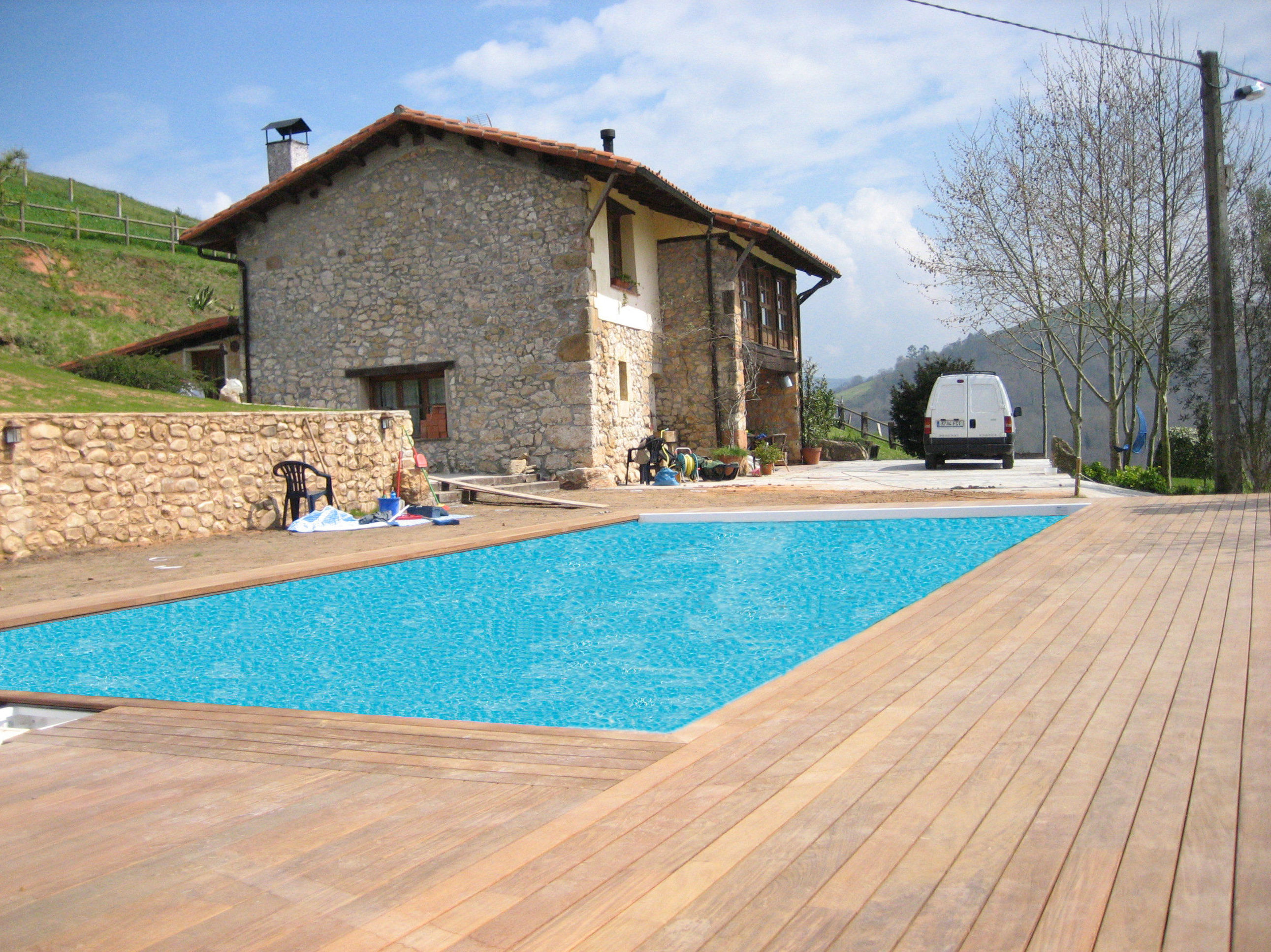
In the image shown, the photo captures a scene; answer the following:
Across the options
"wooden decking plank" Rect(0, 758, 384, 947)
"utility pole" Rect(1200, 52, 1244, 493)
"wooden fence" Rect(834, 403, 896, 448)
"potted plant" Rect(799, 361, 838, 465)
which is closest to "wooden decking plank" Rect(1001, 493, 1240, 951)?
"wooden decking plank" Rect(0, 758, 384, 947)

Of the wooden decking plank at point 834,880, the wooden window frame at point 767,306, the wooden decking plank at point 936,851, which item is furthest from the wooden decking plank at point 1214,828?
the wooden window frame at point 767,306

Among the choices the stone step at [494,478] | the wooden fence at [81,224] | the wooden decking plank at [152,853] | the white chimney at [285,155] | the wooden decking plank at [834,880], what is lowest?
the wooden decking plank at [152,853]

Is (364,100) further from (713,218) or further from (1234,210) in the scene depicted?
(1234,210)

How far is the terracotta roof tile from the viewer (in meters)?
14.6

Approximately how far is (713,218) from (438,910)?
1674 cm

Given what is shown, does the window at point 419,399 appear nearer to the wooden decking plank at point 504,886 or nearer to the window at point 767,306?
the window at point 767,306

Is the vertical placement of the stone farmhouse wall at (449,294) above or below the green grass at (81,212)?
below

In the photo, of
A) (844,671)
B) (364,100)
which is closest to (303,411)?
(364,100)

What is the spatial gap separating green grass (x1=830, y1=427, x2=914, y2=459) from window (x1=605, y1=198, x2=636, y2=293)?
11.5 m

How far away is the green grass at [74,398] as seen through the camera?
10852mm

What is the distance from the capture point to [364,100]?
16.2 meters

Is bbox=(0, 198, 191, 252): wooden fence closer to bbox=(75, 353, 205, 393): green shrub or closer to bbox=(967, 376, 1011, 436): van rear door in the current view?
bbox=(75, 353, 205, 393): green shrub

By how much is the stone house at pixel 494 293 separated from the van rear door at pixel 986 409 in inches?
173

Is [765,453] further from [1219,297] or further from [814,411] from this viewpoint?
[1219,297]
